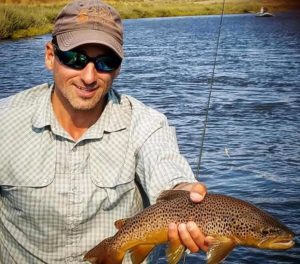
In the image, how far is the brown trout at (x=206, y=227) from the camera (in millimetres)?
2969

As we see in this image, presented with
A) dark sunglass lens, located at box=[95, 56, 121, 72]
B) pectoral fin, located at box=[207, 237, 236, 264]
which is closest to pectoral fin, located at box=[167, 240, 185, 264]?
pectoral fin, located at box=[207, 237, 236, 264]

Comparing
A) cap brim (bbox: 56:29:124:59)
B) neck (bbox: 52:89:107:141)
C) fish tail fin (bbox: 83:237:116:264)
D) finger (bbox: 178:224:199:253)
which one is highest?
cap brim (bbox: 56:29:124:59)

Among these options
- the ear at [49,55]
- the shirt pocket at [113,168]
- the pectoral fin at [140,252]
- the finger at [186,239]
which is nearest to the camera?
the finger at [186,239]

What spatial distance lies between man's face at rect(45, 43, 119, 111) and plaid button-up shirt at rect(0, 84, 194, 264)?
0.16 meters

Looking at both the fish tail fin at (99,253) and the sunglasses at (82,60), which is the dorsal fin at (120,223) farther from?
the sunglasses at (82,60)

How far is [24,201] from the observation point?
3396mm

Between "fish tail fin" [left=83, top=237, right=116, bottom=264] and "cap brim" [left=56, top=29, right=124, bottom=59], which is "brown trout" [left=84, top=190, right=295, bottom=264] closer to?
"fish tail fin" [left=83, top=237, right=116, bottom=264]

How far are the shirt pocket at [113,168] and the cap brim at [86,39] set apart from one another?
55 cm

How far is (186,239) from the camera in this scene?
111 inches

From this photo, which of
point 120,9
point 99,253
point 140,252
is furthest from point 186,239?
point 120,9

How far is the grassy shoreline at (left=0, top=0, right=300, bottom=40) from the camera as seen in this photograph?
123ft

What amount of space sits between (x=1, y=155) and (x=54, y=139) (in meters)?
0.32

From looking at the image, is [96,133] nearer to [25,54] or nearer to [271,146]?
[271,146]

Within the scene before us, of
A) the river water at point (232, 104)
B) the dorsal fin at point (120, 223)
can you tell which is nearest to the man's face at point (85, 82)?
the dorsal fin at point (120, 223)
